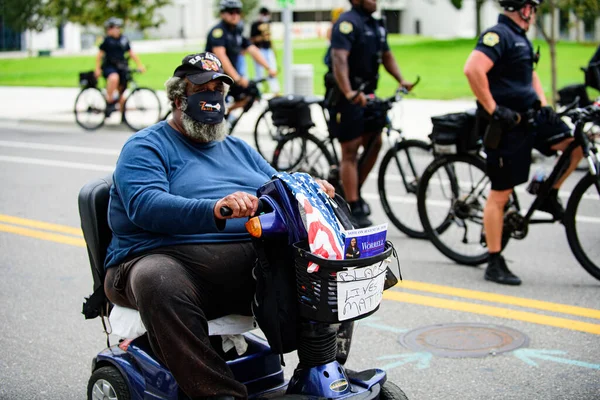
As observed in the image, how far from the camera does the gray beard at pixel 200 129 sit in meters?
3.77

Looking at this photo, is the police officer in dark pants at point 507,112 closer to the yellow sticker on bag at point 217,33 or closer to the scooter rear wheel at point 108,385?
the scooter rear wheel at point 108,385

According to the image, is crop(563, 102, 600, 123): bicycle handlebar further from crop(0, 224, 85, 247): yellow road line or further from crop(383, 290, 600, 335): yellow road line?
crop(0, 224, 85, 247): yellow road line

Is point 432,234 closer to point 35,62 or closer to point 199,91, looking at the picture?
point 199,91

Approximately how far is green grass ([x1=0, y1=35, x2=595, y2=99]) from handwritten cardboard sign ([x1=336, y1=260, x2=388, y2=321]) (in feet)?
54.5

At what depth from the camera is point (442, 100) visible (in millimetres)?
18875

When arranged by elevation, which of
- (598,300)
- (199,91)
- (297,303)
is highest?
(199,91)

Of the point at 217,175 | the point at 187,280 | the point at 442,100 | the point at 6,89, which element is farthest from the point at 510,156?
the point at 6,89

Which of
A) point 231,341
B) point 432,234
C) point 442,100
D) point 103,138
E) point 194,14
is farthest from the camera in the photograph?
point 194,14

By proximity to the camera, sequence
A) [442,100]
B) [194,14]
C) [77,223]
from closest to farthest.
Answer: [77,223], [442,100], [194,14]

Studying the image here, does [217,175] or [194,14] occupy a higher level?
[194,14]

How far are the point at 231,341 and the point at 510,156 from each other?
3.04 metres

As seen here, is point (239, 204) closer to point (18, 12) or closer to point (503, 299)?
point (503, 299)

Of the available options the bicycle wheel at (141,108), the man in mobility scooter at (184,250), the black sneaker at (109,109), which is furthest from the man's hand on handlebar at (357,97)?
the black sneaker at (109,109)

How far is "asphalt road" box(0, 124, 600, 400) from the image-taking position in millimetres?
4488
